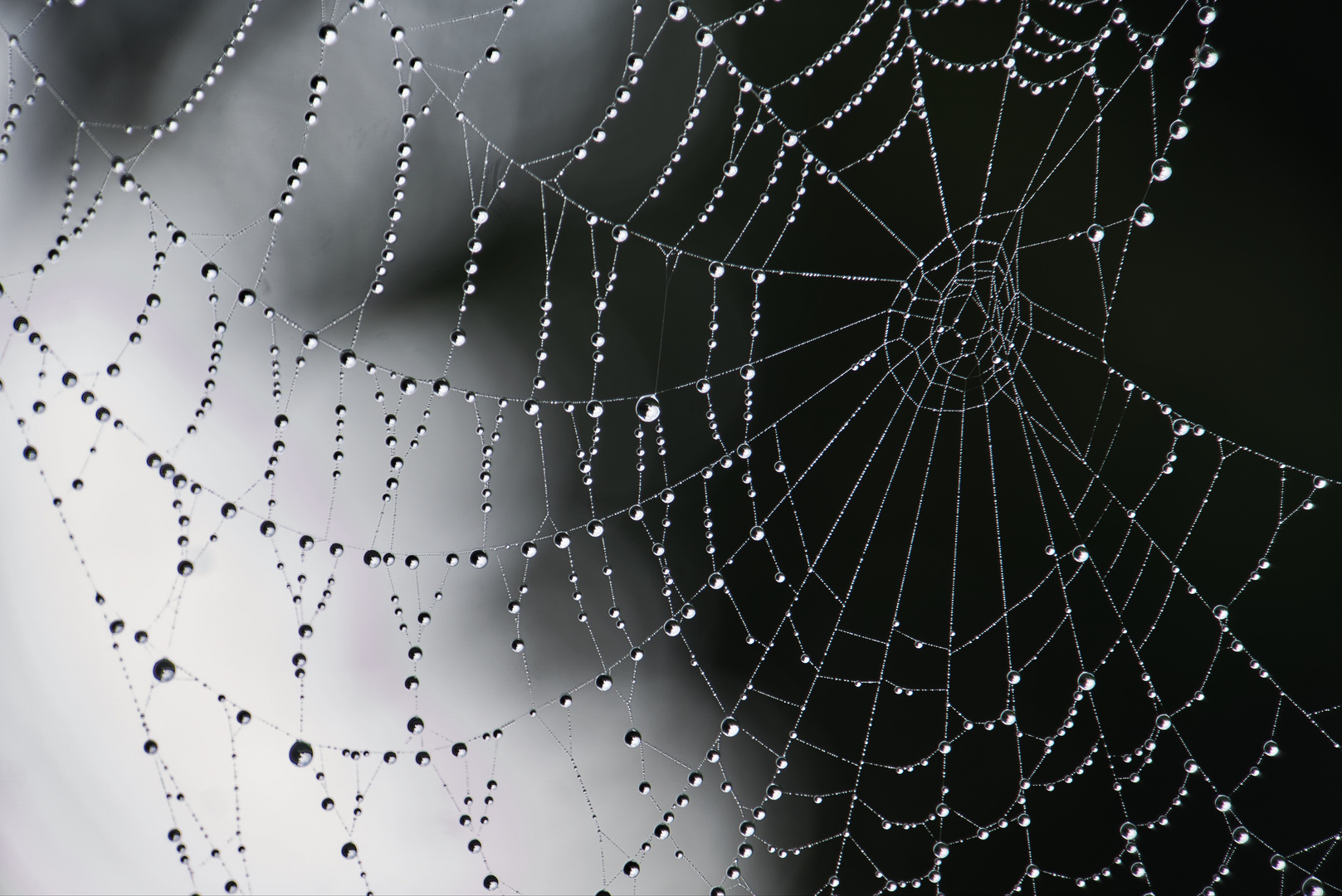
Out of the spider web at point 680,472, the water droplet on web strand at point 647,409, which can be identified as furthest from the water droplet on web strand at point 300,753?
the water droplet on web strand at point 647,409

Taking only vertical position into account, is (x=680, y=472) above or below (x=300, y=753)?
above

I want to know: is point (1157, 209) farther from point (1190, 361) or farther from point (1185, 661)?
point (1185, 661)

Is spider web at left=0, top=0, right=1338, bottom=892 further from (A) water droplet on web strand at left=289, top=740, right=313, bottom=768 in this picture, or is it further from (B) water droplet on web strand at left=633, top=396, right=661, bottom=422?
(A) water droplet on web strand at left=289, top=740, right=313, bottom=768

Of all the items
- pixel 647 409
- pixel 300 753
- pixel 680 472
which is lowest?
pixel 300 753

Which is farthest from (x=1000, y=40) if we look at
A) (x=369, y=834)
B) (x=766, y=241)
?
(x=369, y=834)

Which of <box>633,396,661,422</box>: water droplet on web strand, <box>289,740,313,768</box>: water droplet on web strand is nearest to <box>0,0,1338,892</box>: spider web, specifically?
<box>633,396,661,422</box>: water droplet on web strand

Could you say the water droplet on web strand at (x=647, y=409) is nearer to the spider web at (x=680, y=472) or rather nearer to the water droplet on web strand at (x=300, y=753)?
the spider web at (x=680, y=472)

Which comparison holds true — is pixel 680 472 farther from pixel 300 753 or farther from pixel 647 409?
pixel 300 753

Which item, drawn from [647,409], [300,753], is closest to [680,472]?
[647,409]
